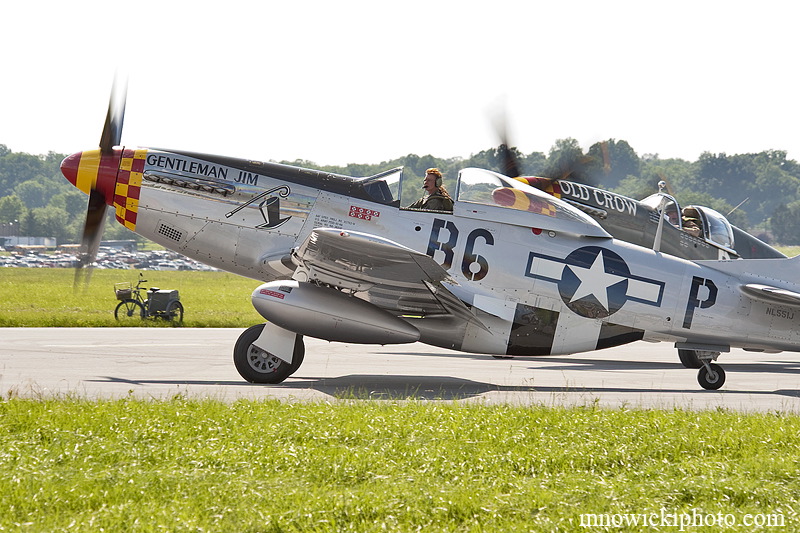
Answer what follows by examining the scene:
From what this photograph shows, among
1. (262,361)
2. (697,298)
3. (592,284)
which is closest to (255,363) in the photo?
(262,361)

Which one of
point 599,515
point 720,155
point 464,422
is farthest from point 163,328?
point 720,155

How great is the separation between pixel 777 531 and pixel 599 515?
38.0 inches

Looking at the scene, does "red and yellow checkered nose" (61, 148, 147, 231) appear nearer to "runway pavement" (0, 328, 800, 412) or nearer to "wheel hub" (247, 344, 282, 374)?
"runway pavement" (0, 328, 800, 412)

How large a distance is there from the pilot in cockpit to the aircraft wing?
3.27 feet

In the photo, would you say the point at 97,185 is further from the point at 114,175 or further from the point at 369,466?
the point at 369,466

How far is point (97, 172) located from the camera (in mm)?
11195

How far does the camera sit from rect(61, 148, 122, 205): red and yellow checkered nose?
36.8ft

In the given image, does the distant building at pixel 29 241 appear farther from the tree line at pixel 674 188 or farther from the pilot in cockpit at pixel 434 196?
the pilot in cockpit at pixel 434 196

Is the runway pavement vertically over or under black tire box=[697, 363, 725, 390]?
under

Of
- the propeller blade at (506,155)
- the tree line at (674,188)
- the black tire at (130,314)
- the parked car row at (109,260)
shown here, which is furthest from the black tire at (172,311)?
the tree line at (674,188)

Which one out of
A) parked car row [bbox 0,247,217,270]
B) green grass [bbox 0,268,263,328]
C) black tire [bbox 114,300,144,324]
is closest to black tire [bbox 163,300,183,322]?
green grass [bbox 0,268,263,328]

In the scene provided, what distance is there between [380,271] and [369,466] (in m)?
4.32

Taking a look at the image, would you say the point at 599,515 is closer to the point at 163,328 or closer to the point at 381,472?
the point at 381,472

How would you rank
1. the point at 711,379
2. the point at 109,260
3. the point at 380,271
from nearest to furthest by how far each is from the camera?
the point at 380,271 → the point at 711,379 → the point at 109,260
